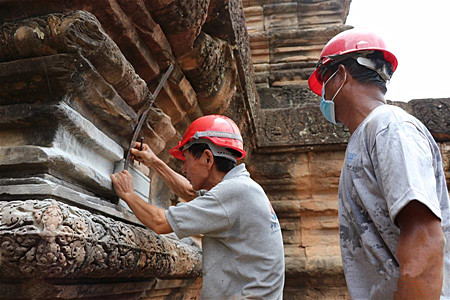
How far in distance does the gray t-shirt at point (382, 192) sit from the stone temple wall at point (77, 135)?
56cm

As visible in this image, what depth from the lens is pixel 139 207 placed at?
1.17 meters

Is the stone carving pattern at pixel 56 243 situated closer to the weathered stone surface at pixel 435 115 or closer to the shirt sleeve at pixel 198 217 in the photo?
the shirt sleeve at pixel 198 217

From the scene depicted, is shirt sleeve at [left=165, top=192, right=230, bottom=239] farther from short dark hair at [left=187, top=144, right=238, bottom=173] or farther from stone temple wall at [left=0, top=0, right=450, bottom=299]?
short dark hair at [left=187, top=144, right=238, bottom=173]

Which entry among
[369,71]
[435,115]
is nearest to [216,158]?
[369,71]

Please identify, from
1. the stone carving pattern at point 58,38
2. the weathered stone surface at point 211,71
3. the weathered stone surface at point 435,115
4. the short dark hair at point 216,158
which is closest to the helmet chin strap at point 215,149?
the short dark hair at point 216,158

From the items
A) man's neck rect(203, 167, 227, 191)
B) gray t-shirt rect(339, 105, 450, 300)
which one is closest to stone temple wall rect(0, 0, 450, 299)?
man's neck rect(203, 167, 227, 191)

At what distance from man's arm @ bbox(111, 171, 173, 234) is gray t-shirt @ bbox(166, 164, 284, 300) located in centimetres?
3

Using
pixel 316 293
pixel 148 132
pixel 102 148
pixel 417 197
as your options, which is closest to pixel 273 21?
pixel 316 293

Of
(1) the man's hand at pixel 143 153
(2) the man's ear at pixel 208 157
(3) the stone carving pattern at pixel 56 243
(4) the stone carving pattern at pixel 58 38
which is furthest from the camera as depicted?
(2) the man's ear at pixel 208 157

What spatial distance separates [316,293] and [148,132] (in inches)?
78.4

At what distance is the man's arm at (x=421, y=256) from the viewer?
2.33ft

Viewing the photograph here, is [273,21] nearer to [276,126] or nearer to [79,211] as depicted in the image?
[276,126]

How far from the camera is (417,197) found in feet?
2.36

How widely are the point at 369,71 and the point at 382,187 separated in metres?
0.39
